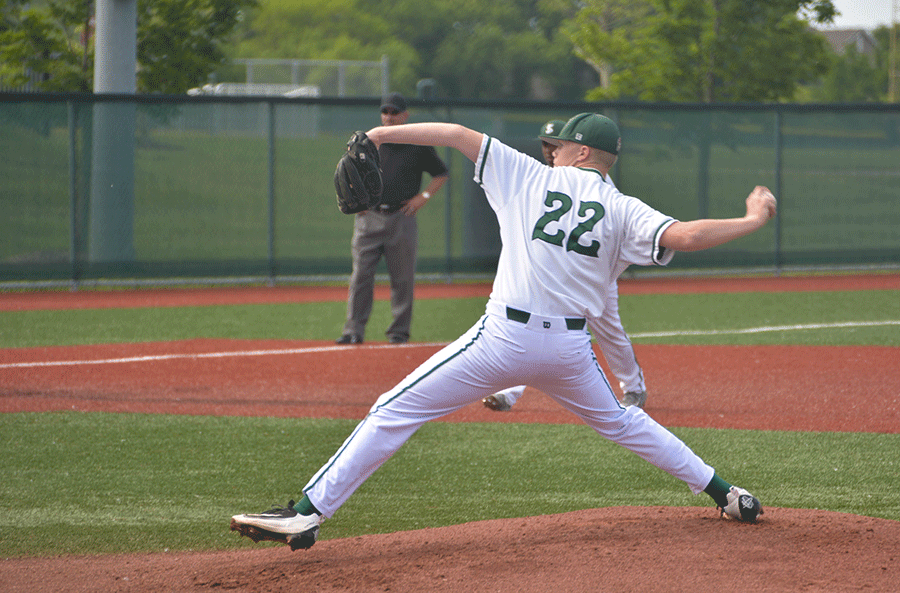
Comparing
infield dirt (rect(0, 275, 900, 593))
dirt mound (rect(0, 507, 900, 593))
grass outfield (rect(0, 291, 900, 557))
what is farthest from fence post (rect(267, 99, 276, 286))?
dirt mound (rect(0, 507, 900, 593))

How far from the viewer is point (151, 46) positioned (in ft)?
51.4

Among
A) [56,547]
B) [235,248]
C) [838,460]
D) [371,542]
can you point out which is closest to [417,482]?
[371,542]

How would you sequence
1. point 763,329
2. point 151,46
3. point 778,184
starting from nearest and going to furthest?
point 763,329 → point 778,184 → point 151,46

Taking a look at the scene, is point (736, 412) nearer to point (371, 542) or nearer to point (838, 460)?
point (838, 460)

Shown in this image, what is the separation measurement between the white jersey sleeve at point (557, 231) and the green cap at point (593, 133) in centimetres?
16

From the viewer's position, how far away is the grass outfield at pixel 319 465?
14.2 ft

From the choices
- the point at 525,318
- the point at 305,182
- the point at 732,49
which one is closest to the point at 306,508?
the point at 525,318

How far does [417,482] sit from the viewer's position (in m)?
4.94

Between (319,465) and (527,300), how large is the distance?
2110 millimetres

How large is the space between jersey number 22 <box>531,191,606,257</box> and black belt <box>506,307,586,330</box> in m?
0.25

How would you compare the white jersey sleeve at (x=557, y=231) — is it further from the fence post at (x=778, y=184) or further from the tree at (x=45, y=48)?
the tree at (x=45, y=48)

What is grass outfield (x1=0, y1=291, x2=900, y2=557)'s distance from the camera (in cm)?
434

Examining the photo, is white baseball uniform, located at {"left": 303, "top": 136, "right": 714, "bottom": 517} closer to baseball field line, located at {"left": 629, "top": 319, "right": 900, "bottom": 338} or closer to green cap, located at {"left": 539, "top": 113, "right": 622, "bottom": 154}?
green cap, located at {"left": 539, "top": 113, "right": 622, "bottom": 154}

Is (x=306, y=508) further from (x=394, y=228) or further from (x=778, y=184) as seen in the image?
(x=778, y=184)
